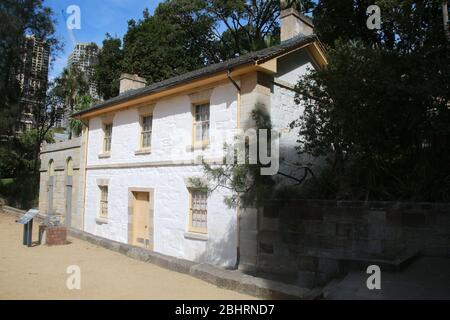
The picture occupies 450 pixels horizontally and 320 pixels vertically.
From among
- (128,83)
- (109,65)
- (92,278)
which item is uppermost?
(109,65)

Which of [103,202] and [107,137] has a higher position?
[107,137]

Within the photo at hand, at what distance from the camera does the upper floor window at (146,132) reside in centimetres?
1366

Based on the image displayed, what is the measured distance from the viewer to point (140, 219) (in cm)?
1361

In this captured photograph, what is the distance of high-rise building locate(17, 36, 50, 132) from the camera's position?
1104 inches

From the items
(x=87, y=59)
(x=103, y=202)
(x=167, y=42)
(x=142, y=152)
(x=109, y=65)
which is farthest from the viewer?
(x=87, y=59)

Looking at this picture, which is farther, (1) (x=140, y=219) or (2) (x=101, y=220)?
(2) (x=101, y=220)

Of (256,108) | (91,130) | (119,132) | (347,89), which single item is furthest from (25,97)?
(347,89)

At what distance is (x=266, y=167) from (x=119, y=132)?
853 cm

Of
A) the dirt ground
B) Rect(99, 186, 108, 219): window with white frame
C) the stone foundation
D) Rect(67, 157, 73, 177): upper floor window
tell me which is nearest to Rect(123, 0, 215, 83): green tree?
Rect(67, 157, 73, 177): upper floor window

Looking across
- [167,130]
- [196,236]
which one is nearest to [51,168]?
[167,130]

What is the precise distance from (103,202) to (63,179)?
485 centimetres

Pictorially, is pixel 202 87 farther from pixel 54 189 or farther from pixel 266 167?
pixel 54 189

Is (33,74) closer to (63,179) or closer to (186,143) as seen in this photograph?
(63,179)
